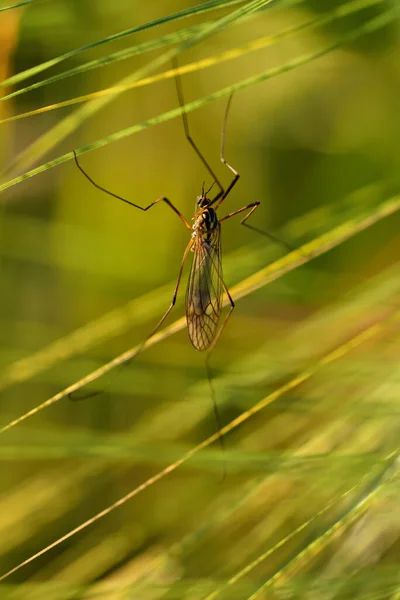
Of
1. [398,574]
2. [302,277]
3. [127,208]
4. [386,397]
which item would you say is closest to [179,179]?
[127,208]

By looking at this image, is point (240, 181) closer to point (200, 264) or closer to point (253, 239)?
point (253, 239)

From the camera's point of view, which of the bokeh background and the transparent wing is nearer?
the bokeh background

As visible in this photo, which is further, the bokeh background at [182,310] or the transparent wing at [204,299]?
the transparent wing at [204,299]

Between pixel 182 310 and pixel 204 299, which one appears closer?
pixel 204 299
